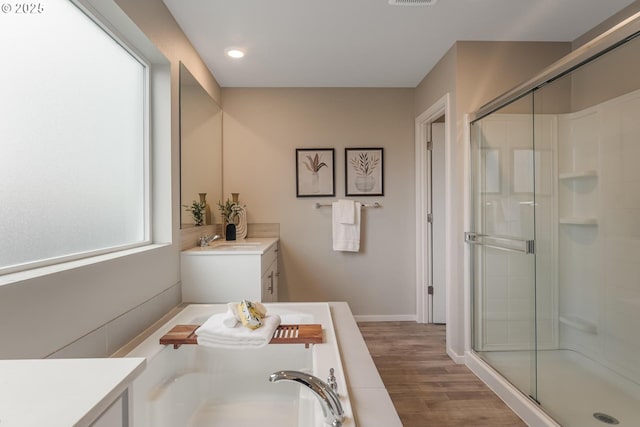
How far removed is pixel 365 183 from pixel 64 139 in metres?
2.52

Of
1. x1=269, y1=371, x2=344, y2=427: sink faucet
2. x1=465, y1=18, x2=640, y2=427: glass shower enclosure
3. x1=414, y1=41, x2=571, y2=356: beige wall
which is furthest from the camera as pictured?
x1=414, y1=41, x2=571, y2=356: beige wall

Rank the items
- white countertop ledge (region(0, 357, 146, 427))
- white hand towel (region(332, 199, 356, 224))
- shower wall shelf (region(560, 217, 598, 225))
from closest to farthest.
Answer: white countertop ledge (region(0, 357, 146, 427)) → shower wall shelf (region(560, 217, 598, 225)) → white hand towel (region(332, 199, 356, 224))

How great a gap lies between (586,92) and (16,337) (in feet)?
8.55

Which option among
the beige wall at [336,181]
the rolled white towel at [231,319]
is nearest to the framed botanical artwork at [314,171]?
the beige wall at [336,181]

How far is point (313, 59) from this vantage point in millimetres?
2742

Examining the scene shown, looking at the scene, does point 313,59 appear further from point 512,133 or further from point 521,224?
point 521,224

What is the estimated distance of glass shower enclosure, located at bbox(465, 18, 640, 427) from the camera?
1.71m

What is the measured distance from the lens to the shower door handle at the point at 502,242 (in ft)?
6.74

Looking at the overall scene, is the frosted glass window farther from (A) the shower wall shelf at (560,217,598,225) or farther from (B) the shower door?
(A) the shower wall shelf at (560,217,598,225)

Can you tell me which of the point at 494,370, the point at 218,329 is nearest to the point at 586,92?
the point at 494,370

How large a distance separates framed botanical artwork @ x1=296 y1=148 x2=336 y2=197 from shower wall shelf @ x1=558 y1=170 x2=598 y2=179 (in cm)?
189

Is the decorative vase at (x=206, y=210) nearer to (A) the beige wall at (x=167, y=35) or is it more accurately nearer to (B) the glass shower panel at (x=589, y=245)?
(A) the beige wall at (x=167, y=35)

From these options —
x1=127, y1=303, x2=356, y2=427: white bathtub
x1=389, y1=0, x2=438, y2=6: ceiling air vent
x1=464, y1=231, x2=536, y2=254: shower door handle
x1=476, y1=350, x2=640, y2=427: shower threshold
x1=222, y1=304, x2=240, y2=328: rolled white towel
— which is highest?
x1=389, y1=0, x2=438, y2=6: ceiling air vent

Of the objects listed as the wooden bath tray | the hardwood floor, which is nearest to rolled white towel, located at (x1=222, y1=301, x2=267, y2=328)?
the wooden bath tray
